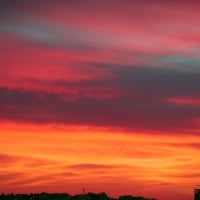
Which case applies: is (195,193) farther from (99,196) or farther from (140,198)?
(99,196)

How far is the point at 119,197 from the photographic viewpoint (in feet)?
445

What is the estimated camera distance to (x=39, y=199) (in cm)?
13600

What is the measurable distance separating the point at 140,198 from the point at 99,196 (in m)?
9.38

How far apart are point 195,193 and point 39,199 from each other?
117 ft

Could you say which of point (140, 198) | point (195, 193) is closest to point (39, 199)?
point (140, 198)

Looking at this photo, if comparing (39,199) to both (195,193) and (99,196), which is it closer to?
(99,196)

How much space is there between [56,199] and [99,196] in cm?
985

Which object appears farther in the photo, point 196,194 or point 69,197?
point 69,197

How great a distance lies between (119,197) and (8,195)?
27.1 m

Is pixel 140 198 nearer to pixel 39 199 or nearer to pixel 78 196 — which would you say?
pixel 78 196

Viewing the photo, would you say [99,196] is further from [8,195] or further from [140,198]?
[8,195]

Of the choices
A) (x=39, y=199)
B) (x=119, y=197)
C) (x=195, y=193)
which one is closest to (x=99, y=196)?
(x=119, y=197)

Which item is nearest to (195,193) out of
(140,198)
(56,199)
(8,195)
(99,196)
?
(140,198)

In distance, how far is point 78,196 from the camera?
5354 inches
